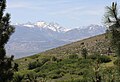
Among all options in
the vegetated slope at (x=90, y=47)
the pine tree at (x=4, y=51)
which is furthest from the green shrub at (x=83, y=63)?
the pine tree at (x=4, y=51)

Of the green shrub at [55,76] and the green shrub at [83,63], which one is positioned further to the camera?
the green shrub at [83,63]

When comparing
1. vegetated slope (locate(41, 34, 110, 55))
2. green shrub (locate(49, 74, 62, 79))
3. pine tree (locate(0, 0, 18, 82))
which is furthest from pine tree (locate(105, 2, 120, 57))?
vegetated slope (locate(41, 34, 110, 55))

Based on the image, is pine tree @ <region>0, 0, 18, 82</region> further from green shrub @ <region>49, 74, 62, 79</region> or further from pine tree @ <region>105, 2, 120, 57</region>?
green shrub @ <region>49, 74, 62, 79</region>

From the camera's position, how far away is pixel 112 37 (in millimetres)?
17688

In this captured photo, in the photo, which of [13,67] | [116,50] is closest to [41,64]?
→ [13,67]

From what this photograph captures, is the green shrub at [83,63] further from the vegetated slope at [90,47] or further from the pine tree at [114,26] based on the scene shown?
the pine tree at [114,26]

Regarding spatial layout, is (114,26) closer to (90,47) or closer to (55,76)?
(55,76)

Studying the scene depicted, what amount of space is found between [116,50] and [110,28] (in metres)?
1.14

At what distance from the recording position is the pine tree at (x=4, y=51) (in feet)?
72.5

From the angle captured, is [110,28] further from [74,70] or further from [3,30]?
[74,70]

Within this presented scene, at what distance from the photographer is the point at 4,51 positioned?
22141mm

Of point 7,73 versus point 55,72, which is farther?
point 55,72

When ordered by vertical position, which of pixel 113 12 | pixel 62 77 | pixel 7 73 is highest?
pixel 113 12

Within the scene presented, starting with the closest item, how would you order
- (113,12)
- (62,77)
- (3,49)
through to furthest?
(113,12) < (3,49) < (62,77)
